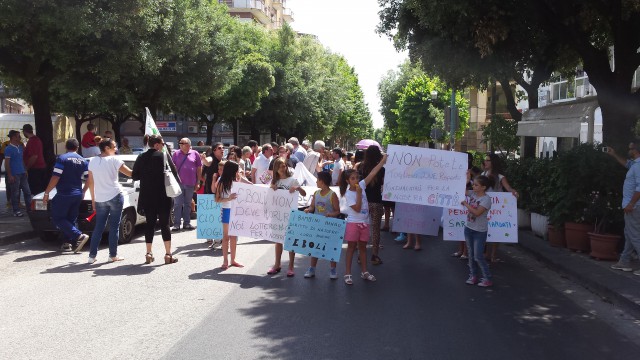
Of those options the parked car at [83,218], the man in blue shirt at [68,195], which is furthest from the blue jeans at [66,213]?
the parked car at [83,218]

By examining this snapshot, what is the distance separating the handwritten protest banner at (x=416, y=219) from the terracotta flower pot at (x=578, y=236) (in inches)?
90.1

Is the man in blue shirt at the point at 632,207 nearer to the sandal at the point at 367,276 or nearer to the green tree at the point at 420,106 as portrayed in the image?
the sandal at the point at 367,276

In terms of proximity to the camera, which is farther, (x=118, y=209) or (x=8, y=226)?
(x=8, y=226)

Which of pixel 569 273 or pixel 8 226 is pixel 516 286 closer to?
pixel 569 273

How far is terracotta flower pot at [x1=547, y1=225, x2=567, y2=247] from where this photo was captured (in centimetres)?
1107

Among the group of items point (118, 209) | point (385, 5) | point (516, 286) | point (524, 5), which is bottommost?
point (516, 286)

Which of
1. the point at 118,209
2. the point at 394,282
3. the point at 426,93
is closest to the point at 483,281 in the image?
the point at 394,282

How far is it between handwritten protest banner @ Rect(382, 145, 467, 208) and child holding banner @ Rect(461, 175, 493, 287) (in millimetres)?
833

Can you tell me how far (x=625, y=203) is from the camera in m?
8.84

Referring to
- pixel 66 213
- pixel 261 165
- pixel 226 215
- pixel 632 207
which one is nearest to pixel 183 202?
pixel 261 165

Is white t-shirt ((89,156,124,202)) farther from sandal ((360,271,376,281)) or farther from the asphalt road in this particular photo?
sandal ((360,271,376,281))

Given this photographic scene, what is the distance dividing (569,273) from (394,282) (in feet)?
9.46

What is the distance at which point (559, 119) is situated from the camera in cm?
1495

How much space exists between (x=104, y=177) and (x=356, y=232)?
13.1 feet
